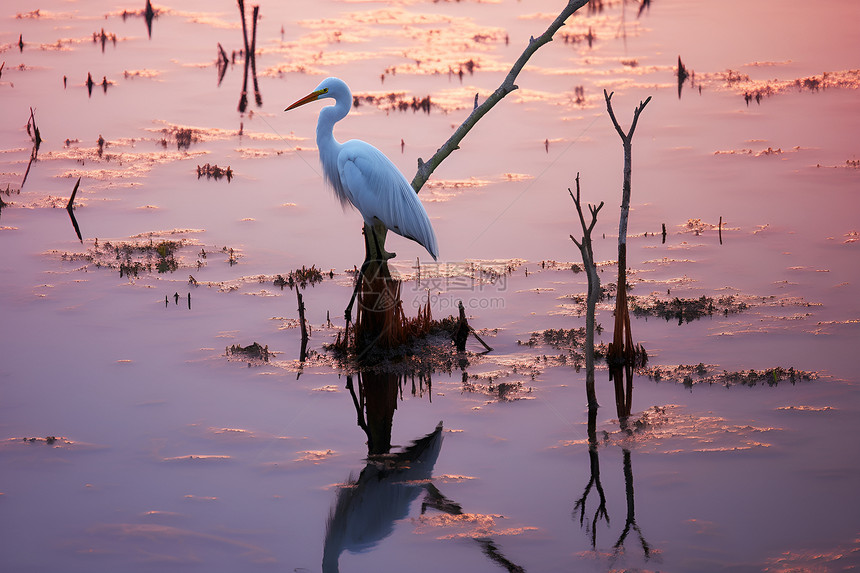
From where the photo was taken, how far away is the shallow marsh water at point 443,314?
6.36 m

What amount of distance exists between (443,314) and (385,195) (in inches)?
67.3

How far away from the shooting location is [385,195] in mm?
8984

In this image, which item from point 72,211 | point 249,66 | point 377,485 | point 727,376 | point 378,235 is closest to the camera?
point 377,485

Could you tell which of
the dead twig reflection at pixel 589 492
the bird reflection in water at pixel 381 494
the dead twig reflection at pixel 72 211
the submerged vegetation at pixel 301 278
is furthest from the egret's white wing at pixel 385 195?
the dead twig reflection at pixel 72 211

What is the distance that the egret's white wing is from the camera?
8992mm

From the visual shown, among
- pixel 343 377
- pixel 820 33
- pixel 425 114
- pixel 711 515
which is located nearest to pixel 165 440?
pixel 343 377

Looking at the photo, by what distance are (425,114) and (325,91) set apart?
7.72m

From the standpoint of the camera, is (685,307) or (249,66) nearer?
(685,307)

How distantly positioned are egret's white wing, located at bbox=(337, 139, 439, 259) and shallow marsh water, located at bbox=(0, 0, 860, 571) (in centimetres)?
137

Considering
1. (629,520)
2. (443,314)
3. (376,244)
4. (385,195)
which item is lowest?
(629,520)

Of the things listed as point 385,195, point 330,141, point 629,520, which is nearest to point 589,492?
point 629,520

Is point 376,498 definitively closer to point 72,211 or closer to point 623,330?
point 623,330

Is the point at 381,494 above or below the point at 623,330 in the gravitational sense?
below

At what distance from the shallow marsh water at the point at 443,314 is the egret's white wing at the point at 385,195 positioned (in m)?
1.37
